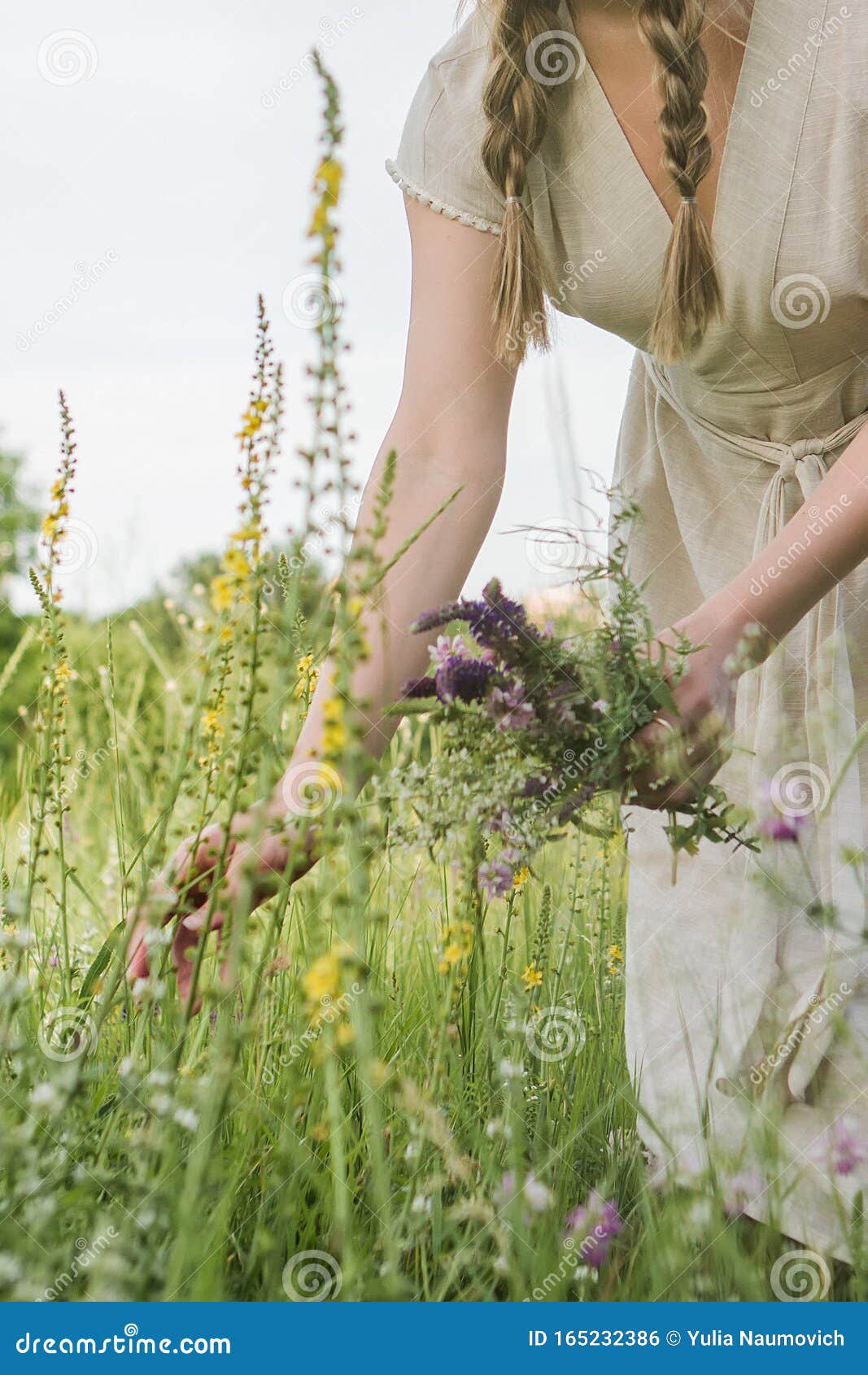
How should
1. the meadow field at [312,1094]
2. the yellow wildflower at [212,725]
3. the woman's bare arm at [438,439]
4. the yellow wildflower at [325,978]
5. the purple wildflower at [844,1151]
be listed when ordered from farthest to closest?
the woman's bare arm at [438,439] < the purple wildflower at [844,1151] < the yellow wildflower at [212,725] < the meadow field at [312,1094] < the yellow wildflower at [325,978]

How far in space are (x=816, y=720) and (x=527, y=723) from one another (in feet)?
1.83

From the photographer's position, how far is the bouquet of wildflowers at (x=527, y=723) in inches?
41.5

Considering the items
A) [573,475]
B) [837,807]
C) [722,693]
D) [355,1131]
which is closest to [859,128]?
[573,475]

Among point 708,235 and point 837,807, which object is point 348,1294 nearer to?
point 837,807

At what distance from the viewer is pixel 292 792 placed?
112 cm

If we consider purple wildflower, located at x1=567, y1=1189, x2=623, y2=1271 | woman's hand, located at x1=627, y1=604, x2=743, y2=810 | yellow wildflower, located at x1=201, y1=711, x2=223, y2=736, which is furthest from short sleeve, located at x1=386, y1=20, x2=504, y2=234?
purple wildflower, located at x1=567, y1=1189, x2=623, y2=1271

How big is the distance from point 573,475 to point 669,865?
692 millimetres

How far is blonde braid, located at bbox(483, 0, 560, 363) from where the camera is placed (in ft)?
5.16

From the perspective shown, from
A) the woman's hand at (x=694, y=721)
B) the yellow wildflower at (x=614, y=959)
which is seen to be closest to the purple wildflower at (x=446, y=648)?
the woman's hand at (x=694, y=721)

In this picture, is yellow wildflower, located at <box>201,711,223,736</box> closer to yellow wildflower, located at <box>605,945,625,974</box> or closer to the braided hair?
the braided hair

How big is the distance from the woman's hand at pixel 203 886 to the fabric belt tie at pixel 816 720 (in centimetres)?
64

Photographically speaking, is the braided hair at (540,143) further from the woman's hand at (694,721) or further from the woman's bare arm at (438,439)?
the woman's hand at (694,721)

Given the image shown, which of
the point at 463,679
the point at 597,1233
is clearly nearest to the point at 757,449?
the point at 463,679

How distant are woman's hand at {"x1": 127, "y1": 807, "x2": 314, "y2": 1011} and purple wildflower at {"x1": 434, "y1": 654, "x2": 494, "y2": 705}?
0.64 feet
